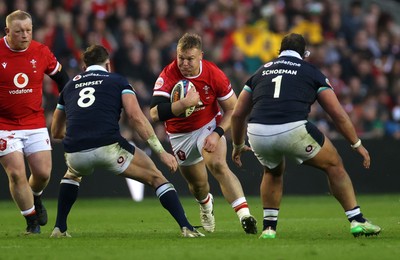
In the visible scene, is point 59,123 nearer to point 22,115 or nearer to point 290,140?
point 22,115

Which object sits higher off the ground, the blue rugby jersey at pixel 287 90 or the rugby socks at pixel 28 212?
the blue rugby jersey at pixel 287 90

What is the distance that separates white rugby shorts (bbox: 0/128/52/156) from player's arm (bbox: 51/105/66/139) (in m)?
0.55

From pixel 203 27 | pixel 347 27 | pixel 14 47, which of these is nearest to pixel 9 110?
pixel 14 47

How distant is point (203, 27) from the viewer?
23672 millimetres

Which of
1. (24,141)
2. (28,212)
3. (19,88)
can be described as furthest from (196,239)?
(19,88)

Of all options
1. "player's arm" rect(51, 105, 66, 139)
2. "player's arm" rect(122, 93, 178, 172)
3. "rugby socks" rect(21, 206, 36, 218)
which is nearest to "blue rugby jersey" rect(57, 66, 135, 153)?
"player's arm" rect(122, 93, 178, 172)

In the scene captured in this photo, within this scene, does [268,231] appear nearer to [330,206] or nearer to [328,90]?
[328,90]

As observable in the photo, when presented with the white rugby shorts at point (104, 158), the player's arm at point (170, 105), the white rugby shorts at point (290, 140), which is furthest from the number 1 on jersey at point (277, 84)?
the white rugby shorts at point (104, 158)

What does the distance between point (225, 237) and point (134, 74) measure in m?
10.4

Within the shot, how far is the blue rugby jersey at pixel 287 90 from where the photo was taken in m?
10.9

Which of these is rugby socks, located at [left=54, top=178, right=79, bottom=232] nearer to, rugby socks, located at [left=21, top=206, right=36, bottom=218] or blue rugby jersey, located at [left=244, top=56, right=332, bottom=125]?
rugby socks, located at [left=21, top=206, right=36, bottom=218]

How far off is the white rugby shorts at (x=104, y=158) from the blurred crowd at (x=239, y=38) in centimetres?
912

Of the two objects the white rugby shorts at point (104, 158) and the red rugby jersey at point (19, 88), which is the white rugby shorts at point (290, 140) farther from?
the red rugby jersey at point (19, 88)

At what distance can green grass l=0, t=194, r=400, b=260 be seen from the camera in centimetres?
965
